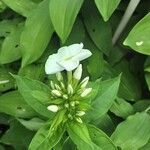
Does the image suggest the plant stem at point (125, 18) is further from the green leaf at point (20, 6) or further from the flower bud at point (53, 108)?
the flower bud at point (53, 108)

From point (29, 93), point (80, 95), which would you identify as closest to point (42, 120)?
point (29, 93)

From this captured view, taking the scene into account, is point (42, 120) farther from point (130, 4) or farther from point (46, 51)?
point (130, 4)

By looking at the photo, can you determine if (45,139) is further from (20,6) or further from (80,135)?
(20,6)

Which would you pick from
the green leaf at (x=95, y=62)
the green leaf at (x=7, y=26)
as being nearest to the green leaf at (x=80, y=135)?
the green leaf at (x=95, y=62)

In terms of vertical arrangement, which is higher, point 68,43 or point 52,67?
point 52,67

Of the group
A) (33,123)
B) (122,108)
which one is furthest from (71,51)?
(122,108)

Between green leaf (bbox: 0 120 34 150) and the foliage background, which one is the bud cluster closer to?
the foliage background
